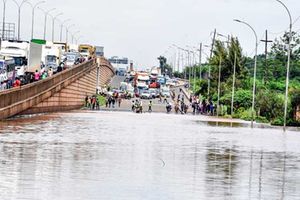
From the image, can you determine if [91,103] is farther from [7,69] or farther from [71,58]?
[7,69]

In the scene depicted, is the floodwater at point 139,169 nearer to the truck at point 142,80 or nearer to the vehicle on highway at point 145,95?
the vehicle on highway at point 145,95

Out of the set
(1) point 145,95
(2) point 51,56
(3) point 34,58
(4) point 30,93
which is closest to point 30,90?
(4) point 30,93

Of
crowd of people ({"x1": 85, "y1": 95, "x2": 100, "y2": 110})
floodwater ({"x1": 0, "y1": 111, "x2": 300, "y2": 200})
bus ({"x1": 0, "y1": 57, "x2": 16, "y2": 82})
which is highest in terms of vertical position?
bus ({"x1": 0, "y1": 57, "x2": 16, "y2": 82})

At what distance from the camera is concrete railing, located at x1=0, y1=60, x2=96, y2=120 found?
46.4 m

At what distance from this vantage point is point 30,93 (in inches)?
2196

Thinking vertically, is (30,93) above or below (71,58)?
below

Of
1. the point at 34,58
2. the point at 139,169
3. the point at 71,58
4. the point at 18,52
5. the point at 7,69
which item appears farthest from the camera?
the point at 71,58

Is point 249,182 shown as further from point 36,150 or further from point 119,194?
point 36,150

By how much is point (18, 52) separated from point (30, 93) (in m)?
22.5

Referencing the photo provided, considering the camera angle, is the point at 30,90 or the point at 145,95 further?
the point at 145,95

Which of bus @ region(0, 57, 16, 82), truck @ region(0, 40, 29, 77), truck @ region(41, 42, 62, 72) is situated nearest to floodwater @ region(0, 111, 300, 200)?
bus @ region(0, 57, 16, 82)

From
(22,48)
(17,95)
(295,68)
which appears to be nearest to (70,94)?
(22,48)

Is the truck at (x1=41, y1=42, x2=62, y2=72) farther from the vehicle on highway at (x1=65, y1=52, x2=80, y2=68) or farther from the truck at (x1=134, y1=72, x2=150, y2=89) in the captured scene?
the truck at (x1=134, y1=72, x2=150, y2=89)

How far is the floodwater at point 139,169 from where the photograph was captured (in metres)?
16.2
